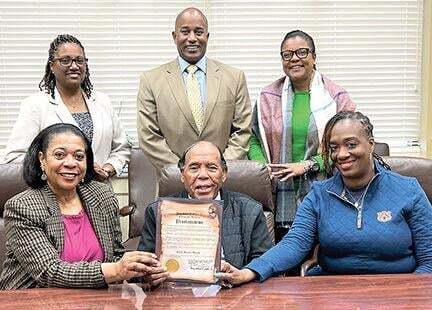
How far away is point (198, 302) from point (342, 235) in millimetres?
704

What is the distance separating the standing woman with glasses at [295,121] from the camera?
3.26 metres

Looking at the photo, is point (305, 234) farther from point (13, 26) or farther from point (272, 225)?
point (13, 26)

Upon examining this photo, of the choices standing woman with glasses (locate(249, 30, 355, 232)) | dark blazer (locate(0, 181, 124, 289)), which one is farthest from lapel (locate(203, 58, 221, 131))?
dark blazer (locate(0, 181, 124, 289))

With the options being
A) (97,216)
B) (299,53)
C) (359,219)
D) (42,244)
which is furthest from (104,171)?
(359,219)

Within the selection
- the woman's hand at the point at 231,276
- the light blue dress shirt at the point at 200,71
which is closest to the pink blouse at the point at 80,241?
the woman's hand at the point at 231,276

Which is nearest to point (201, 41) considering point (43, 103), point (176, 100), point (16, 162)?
point (176, 100)

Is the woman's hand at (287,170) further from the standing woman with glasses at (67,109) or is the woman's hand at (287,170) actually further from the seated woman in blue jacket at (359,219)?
the standing woman with glasses at (67,109)

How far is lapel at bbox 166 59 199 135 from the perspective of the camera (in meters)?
3.32

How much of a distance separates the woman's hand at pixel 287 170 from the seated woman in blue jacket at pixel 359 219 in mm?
665

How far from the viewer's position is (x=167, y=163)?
328 cm

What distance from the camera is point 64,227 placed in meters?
2.29

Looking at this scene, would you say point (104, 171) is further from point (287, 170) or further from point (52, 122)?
point (287, 170)

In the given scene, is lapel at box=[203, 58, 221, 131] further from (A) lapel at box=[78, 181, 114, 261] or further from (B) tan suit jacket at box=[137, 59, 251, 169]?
(A) lapel at box=[78, 181, 114, 261]

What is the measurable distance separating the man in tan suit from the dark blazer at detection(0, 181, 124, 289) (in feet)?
3.15
